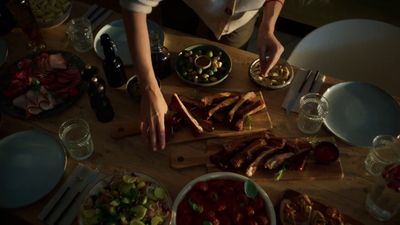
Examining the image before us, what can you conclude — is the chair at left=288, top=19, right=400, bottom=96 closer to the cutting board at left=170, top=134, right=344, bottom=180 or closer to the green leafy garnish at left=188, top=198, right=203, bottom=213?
the cutting board at left=170, top=134, right=344, bottom=180

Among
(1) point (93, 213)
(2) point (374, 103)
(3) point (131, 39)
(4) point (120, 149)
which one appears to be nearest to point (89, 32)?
(3) point (131, 39)

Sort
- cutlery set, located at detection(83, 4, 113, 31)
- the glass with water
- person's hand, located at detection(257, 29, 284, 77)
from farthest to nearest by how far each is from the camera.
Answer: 1. cutlery set, located at detection(83, 4, 113, 31)
2. person's hand, located at detection(257, 29, 284, 77)
3. the glass with water

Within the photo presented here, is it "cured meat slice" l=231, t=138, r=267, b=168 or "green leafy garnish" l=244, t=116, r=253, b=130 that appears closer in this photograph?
"cured meat slice" l=231, t=138, r=267, b=168

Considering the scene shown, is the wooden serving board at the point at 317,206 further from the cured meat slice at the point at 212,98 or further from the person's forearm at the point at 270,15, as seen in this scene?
the person's forearm at the point at 270,15

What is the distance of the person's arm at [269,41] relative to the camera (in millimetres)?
1362

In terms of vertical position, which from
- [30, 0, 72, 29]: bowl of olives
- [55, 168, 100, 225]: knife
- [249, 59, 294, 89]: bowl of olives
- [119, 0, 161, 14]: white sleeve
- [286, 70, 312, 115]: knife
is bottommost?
[55, 168, 100, 225]: knife

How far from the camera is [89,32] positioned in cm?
159

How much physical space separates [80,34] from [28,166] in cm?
59

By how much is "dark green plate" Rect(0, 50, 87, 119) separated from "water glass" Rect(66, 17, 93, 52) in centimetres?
7

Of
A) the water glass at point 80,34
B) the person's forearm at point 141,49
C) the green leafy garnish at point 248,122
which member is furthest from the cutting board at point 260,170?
the water glass at point 80,34

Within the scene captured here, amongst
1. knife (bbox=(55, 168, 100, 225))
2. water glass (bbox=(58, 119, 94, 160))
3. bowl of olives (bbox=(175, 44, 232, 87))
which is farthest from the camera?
bowl of olives (bbox=(175, 44, 232, 87))

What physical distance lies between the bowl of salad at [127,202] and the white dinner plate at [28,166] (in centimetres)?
18

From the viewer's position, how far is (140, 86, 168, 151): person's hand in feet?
3.99

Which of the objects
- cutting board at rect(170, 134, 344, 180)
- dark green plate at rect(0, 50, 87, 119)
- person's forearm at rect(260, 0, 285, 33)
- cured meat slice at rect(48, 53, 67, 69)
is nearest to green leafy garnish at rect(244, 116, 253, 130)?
cutting board at rect(170, 134, 344, 180)
